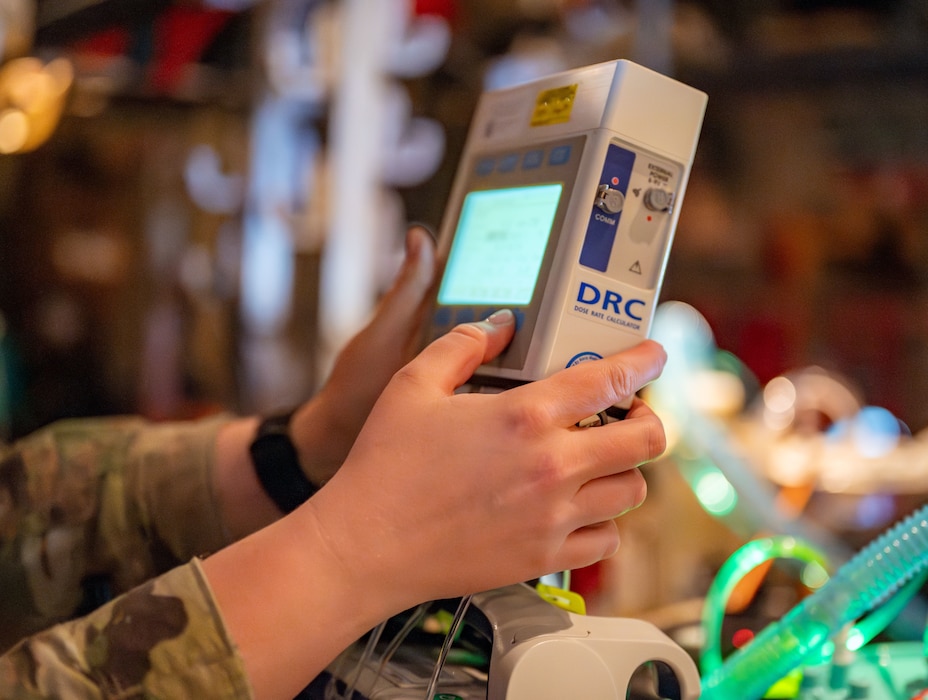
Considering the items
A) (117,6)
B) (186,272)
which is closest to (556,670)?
(117,6)

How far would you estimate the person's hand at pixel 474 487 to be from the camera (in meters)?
0.45

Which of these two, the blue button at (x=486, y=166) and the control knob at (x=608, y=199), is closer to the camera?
the control knob at (x=608, y=199)

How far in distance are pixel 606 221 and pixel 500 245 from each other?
10 centimetres

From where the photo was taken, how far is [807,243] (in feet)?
6.73

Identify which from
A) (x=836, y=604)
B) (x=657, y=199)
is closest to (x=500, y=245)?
(x=657, y=199)

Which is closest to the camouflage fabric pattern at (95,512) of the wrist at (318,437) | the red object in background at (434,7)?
the wrist at (318,437)

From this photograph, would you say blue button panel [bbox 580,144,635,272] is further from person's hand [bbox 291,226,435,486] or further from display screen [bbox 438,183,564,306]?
person's hand [bbox 291,226,435,486]

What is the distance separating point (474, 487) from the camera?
0.44 metres

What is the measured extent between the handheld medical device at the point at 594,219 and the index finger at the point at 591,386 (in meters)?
0.03

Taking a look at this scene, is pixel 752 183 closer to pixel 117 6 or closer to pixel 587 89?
pixel 117 6

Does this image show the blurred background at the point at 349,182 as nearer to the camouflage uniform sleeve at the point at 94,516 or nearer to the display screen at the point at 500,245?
the camouflage uniform sleeve at the point at 94,516

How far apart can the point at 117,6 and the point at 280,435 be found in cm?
91

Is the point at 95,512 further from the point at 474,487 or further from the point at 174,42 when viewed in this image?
the point at 174,42

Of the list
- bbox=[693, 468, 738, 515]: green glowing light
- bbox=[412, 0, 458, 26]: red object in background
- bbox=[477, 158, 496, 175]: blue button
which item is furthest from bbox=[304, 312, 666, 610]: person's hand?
bbox=[412, 0, 458, 26]: red object in background
